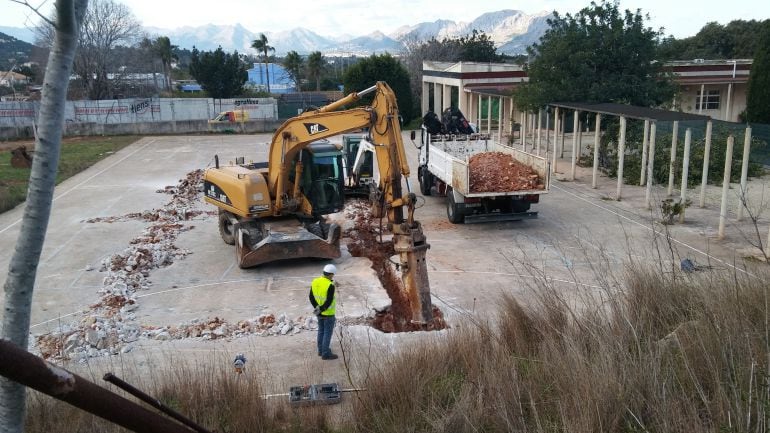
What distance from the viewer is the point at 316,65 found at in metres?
69.3

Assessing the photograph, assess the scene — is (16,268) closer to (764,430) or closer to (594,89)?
(764,430)

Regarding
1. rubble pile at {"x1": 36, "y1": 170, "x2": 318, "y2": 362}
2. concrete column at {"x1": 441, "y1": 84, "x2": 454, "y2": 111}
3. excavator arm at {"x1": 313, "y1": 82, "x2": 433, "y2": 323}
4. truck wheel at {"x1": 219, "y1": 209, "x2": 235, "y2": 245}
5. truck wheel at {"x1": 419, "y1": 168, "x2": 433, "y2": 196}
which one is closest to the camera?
rubble pile at {"x1": 36, "y1": 170, "x2": 318, "y2": 362}

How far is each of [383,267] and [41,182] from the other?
35.1ft

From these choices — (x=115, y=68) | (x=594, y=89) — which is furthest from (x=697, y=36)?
(x=115, y=68)

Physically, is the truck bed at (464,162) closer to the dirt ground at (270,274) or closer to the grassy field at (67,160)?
the dirt ground at (270,274)

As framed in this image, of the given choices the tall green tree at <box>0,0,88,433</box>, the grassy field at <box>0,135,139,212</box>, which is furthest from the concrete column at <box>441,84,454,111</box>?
the tall green tree at <box>0,0,88,433</box>

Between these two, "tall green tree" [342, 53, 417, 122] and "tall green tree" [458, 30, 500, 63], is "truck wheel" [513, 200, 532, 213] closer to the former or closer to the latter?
"tall green tree" [342, 53, 417, 122]

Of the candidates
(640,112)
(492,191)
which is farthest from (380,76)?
(492,191)

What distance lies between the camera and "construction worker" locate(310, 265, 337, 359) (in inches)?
364

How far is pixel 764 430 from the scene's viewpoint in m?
4.10

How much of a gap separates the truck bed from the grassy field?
510 inches

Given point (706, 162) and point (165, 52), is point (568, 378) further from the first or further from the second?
point (165, 52)

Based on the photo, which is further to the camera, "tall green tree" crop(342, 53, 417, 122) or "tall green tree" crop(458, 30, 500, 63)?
"tall green tree" crop(458, 30, 500, 63)

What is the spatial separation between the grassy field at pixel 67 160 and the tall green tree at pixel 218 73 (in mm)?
12766
